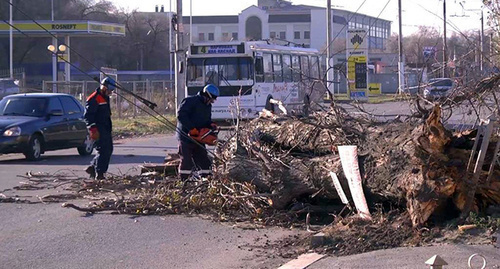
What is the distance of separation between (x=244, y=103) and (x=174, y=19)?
3.70 metres

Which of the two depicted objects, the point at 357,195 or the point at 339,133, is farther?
the point at 339,133

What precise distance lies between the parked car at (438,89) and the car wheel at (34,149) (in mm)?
11143

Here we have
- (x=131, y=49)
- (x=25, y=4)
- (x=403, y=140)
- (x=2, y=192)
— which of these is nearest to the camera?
(x=403, y=140)

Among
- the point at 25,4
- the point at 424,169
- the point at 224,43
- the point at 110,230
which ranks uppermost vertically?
the point at 25,4

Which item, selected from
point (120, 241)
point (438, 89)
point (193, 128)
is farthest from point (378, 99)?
point (120, 241)

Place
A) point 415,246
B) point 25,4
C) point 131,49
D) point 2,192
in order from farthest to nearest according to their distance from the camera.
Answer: point 131,49 → point 25,4 → point 2,192 → point 415,246

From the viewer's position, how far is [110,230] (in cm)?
955

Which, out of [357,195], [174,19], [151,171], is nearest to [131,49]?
[174,19]

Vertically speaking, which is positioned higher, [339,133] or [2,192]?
[339,133]

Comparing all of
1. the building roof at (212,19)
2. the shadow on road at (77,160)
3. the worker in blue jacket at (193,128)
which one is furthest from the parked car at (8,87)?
the building roof at (212,19)

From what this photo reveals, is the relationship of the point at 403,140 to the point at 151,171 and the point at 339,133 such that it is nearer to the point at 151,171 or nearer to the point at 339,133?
the point at 339,133

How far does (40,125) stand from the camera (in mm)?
18438

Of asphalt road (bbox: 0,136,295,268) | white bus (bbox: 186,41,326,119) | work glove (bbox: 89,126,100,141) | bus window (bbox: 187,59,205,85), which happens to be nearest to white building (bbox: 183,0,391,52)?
white bus (bbox: 186,41,326,119)

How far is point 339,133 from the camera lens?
388 inches
